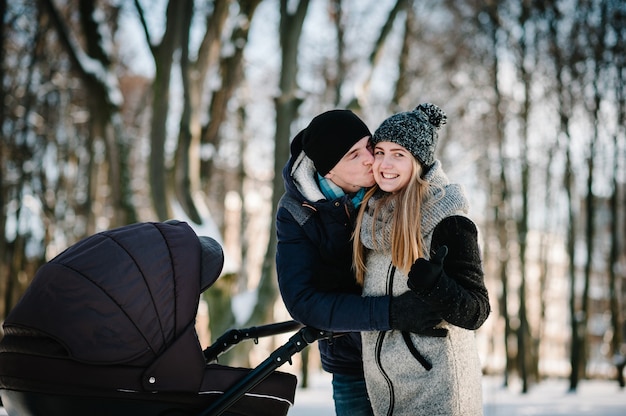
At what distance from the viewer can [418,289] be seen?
91.0 inches

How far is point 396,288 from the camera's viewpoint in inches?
102

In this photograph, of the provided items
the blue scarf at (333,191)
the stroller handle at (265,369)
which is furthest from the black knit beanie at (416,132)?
the stroller handle at (265,369)

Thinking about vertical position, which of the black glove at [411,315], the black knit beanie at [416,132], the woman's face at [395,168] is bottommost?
the black glove at [411,315]

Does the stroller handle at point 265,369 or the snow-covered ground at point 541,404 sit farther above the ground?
the stroller handle at point 265,369

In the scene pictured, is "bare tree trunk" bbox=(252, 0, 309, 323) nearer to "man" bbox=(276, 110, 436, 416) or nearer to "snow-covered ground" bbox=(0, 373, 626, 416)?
"snow-covered ground" bbox=(0, 373, 626, 416)

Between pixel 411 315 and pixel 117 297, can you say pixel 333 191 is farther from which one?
pixel 117 297

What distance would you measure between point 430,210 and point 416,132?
0.36 m

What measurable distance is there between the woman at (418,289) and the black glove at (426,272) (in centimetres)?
1

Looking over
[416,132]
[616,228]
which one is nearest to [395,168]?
[416,132]

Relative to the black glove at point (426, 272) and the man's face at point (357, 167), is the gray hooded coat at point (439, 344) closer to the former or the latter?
the black glove at point (426, 272)

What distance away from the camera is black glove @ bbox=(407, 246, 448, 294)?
7.45ft

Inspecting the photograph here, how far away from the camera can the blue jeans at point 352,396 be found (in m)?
2.96

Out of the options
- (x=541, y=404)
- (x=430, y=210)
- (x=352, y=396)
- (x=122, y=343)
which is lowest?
(x=541, y=404)

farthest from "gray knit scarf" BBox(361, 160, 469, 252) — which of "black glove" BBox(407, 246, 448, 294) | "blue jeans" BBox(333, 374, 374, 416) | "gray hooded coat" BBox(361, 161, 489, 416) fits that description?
"blue jeans" BBox(333, 374, 374, 416)
